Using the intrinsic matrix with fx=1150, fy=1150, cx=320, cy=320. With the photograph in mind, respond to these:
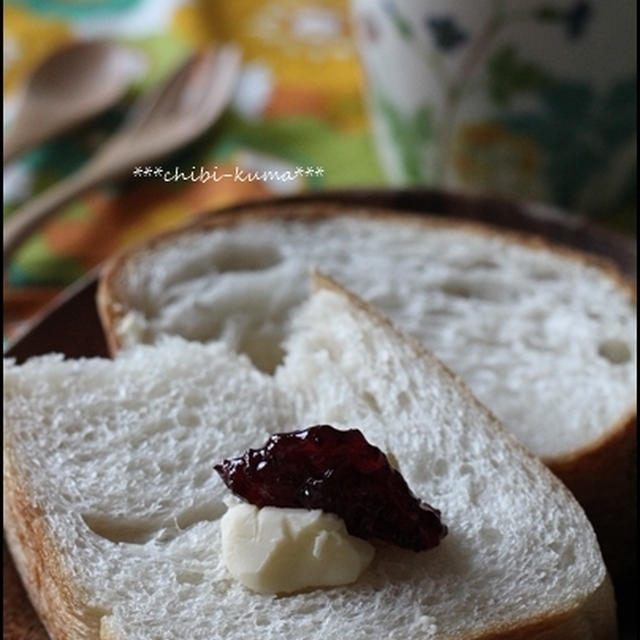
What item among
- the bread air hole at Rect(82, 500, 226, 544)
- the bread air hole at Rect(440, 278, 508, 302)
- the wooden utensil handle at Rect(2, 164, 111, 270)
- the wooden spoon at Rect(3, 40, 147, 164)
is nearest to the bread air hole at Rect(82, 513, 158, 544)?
the bread air hole at Rect(82, 500, 226, 544)

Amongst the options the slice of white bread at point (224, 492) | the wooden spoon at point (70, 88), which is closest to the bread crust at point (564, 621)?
the slice of white bread at point (224, 492)

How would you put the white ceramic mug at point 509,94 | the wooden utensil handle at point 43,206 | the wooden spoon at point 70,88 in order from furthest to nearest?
the wooden spoon at point 70,88 → the wooden utensil handle at point 43,206 → the white ceramic mug at point 509,94

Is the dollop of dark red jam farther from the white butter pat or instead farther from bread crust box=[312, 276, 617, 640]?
bread crust box=[312, 276, 617, 640]

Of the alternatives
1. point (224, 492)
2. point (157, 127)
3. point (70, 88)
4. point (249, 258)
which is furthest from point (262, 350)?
point (70, 88)

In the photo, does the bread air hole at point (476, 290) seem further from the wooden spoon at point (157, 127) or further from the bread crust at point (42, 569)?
the wooden spoon at point (157, 127)

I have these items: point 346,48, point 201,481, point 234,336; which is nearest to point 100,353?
point 234,336

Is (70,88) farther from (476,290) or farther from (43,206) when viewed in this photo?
(476,290)

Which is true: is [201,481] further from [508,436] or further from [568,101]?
[568,101]
